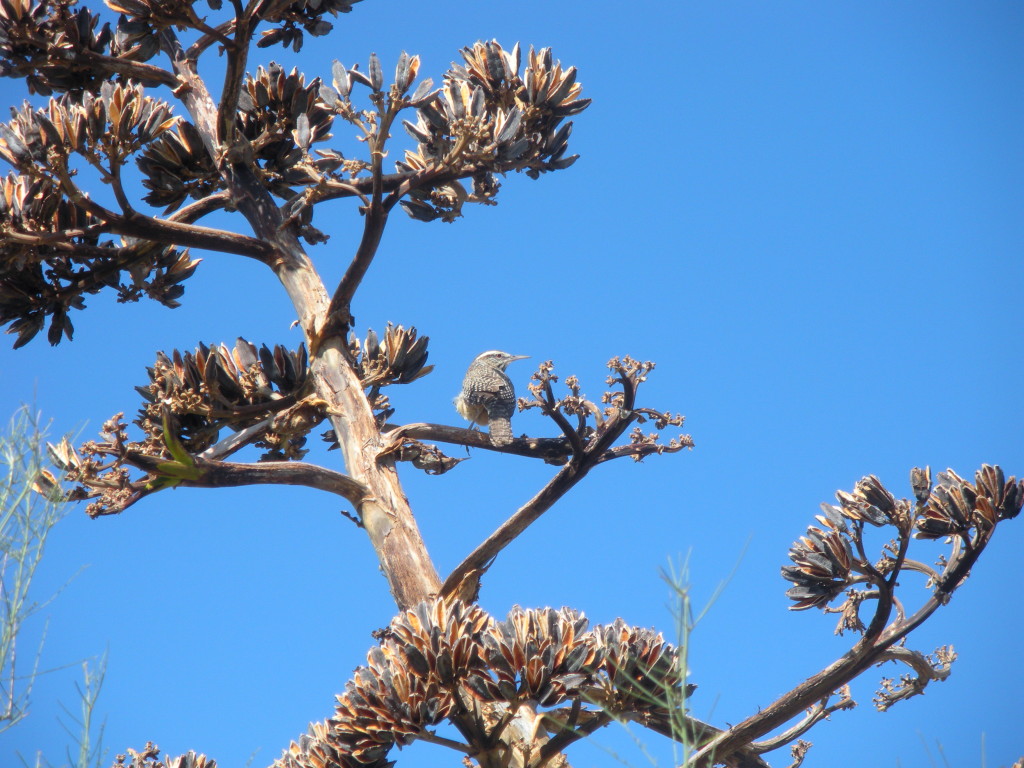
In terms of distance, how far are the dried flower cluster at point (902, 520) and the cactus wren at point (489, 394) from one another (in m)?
2.47

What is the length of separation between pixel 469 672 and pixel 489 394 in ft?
11.8

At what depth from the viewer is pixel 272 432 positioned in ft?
15.1

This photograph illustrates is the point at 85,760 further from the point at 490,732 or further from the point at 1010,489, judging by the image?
the point at 1010,489

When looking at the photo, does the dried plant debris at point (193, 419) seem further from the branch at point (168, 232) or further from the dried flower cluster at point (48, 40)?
the dried flower cluster at point (48, 40)

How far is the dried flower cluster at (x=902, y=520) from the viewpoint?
362cm

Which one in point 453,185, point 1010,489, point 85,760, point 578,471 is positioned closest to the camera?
point 1010,489

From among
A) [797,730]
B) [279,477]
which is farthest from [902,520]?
[279,477]

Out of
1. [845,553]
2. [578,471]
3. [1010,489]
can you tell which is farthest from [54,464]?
[1010,489]

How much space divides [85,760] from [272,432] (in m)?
1.62

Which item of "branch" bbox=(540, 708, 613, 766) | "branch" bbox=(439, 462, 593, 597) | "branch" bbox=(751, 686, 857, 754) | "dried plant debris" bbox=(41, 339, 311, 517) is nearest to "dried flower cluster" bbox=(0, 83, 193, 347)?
"dried plant debris" bbox=(41, 339, 311, 517)

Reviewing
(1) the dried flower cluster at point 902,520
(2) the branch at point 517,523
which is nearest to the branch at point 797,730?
(1) the dried flower cluster at point 902,520

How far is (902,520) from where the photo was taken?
12.0 feet

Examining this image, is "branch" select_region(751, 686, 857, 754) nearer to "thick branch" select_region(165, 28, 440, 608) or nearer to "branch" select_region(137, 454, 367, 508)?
"thick branch" select_region(165, 28, 440, 608)

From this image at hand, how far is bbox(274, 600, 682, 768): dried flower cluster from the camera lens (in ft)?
10.7
